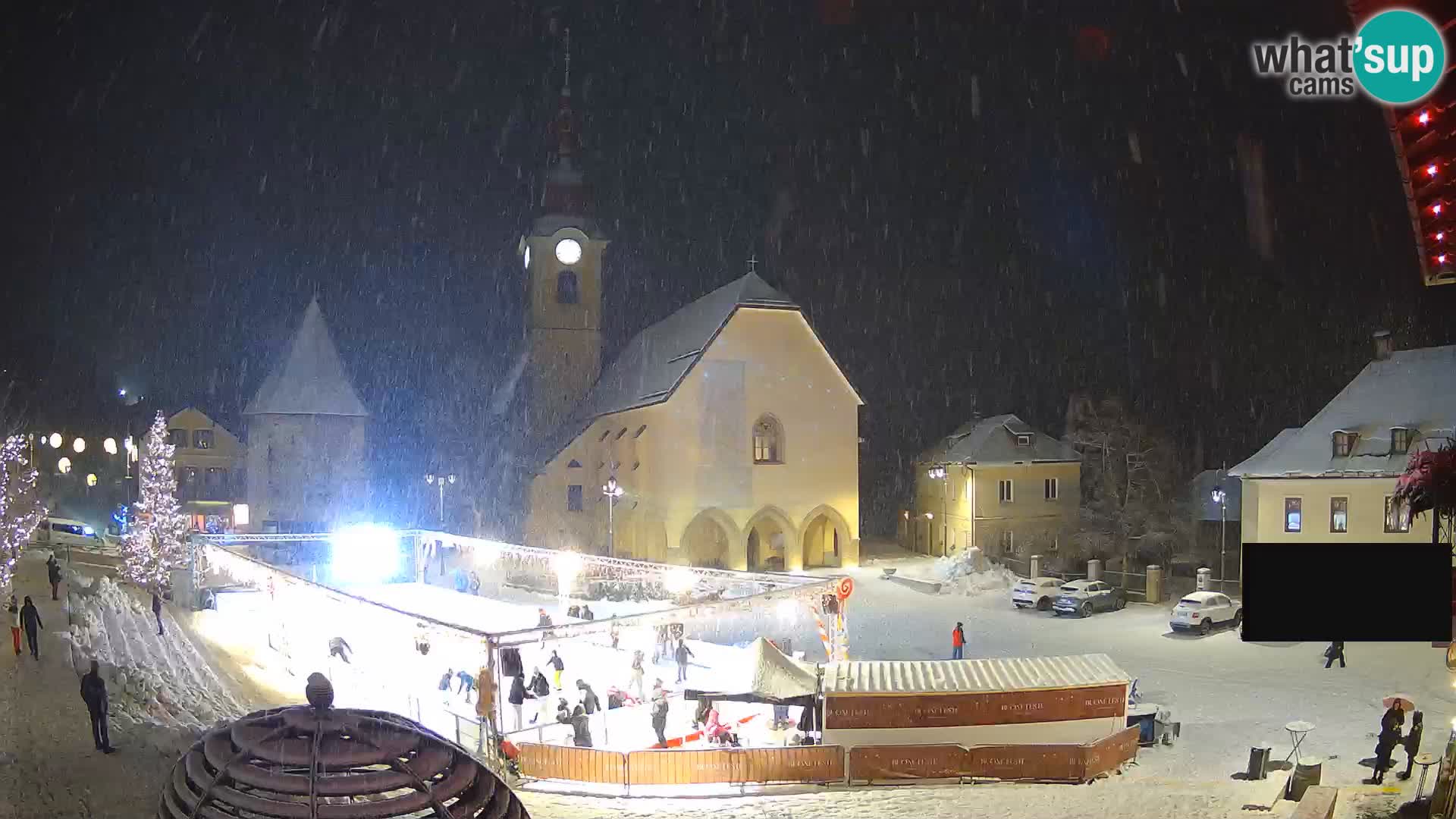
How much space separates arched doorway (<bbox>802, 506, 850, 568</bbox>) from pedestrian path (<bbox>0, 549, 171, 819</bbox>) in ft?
77.9

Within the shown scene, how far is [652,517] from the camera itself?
3453 cm

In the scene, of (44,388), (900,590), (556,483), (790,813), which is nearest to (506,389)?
(556,483)

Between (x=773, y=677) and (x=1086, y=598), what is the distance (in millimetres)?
13371

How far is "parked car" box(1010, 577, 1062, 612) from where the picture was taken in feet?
82.7

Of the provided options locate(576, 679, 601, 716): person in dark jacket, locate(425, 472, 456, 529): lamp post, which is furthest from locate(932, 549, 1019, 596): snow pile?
locate(425, 472, 456, 529): lamp post

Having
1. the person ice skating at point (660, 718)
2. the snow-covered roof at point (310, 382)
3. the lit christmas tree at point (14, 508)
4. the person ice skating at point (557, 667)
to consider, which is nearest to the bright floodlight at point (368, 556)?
the lit christmas tree at point (14, 508)

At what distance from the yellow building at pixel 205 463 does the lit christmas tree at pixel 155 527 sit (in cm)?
Result: 1417

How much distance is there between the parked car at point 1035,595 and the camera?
25.2 m

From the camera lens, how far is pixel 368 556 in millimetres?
28500

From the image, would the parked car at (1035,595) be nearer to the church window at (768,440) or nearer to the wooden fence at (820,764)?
the church window at (768,440)

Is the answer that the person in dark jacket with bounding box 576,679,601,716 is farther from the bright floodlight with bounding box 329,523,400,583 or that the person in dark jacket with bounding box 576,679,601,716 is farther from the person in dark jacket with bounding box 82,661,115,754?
the bright floodlight with bounding box 329,523,400,583

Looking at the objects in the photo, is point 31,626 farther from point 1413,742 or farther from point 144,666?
point 1413,742

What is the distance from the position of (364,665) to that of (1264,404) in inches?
1597

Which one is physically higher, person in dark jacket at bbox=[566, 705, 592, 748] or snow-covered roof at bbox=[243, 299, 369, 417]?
snow-covered roof at bbox=[243, 299, 369, 417]
